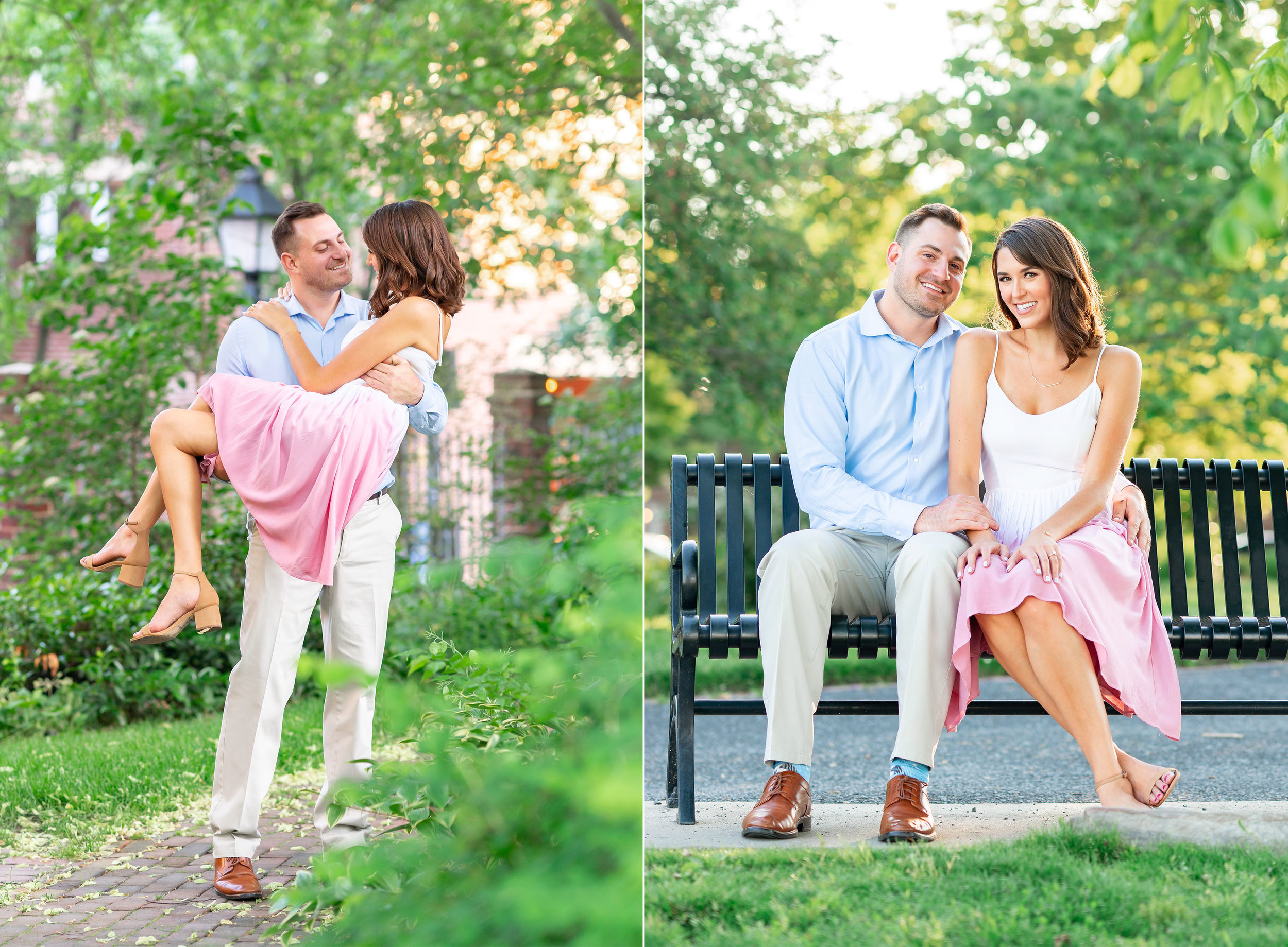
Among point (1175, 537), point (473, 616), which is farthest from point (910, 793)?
point (473, 616)

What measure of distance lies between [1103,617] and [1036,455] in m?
0.58

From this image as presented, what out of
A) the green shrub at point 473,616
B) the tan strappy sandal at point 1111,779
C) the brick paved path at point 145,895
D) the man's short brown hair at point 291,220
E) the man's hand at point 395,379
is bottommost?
the brick paved path at point 145,895

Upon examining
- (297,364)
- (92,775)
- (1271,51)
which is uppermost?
(1271,51)

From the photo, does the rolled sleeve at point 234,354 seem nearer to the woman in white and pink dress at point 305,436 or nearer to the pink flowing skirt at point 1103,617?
the woman in white and pink dress at point 305,436

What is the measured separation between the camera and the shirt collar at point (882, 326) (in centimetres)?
380

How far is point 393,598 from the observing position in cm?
756

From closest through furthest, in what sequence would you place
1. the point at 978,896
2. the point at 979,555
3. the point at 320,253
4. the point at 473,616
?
the point at 978,896
the point at 979,555
the point at 320,253
the point at 473,616

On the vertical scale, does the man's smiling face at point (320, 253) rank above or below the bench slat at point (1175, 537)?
above

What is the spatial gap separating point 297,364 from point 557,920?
2638 millimetres

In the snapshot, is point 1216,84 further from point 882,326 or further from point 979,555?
point 882,326

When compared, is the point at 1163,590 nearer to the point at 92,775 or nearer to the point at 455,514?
the point at 455,514

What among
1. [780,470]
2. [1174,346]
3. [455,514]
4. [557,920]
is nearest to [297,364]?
[780,470]

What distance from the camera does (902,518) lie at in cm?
351

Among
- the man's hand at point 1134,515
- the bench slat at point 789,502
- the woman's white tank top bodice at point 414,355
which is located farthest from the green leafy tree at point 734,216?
the man's hand at point 1134,515
